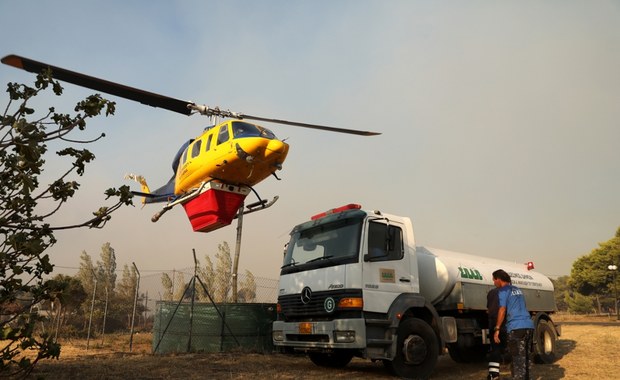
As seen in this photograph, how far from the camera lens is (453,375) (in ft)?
30.4

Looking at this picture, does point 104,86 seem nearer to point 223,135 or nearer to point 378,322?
point 223,135

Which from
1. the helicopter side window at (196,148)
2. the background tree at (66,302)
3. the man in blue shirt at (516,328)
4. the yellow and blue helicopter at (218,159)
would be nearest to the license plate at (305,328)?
the man in blue shirt at (516,328)

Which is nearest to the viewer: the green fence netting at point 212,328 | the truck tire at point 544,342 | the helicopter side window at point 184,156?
the truck tire at point 544,342

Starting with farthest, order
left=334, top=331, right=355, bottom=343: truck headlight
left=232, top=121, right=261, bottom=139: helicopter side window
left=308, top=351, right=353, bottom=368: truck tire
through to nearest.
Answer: left=232, top=121, right=261, bottom=139: helicopter side window
left=308, top=351, right=353, bottom=368: truck tire
left=334, top=331, right=355, bottom=343: truck headlight

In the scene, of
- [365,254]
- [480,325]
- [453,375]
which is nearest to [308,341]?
[365,254]

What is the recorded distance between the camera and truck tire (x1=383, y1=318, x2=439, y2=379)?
26.2ft

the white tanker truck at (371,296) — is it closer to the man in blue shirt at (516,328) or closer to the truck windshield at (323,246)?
the truck windshield at (323,246)

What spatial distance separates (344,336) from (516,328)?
2811 millimetres

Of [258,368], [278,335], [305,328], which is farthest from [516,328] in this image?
[258,368]

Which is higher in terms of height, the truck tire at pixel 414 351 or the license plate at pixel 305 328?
the license plate at pixel 305 328

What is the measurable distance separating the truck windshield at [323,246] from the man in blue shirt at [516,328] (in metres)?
2.62

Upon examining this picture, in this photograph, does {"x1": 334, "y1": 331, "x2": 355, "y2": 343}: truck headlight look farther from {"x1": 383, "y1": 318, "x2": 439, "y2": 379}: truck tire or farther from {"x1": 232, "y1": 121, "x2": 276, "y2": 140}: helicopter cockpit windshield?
{"x1": 232, "y1": 121, "x2": 276, "y2": 140}: helicopter cockpit windshield

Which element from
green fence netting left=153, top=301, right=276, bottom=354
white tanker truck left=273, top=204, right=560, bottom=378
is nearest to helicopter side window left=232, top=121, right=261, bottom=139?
white tanker truck left=273, top=204, right=560, bottom=378

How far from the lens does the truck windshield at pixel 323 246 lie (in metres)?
8.22
